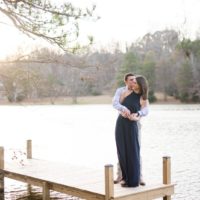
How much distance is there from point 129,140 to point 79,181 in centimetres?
140

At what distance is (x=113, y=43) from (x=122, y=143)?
42.9 metres

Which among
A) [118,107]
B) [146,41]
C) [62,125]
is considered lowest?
[62,125]

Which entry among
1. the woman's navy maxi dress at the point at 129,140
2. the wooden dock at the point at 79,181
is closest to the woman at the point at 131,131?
the woman's navy maxi dress at the point at 129,140

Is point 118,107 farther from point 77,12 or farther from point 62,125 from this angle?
point 62,125

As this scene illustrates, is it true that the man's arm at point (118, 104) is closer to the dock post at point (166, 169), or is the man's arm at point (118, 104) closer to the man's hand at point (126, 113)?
the man's hand at point (126, 113)

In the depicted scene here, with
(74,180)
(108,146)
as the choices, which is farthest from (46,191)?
(108,146)

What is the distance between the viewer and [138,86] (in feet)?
22.3

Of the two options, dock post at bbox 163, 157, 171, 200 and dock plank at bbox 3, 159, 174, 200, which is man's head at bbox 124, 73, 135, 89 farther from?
dock plank at bbox 3, 159, 174, 200

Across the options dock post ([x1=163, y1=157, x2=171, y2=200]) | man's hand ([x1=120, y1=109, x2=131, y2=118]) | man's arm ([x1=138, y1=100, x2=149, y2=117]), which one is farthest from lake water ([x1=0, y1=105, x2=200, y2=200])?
man's hand ([x1=120, y1=109, x2=131, y2=118])

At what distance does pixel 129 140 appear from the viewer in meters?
6.81

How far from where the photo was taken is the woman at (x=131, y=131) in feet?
22.3

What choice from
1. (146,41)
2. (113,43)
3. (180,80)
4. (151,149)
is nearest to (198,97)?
(180,80)

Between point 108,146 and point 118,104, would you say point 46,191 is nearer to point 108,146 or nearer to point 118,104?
point 118,104

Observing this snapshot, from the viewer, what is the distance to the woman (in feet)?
22.3
